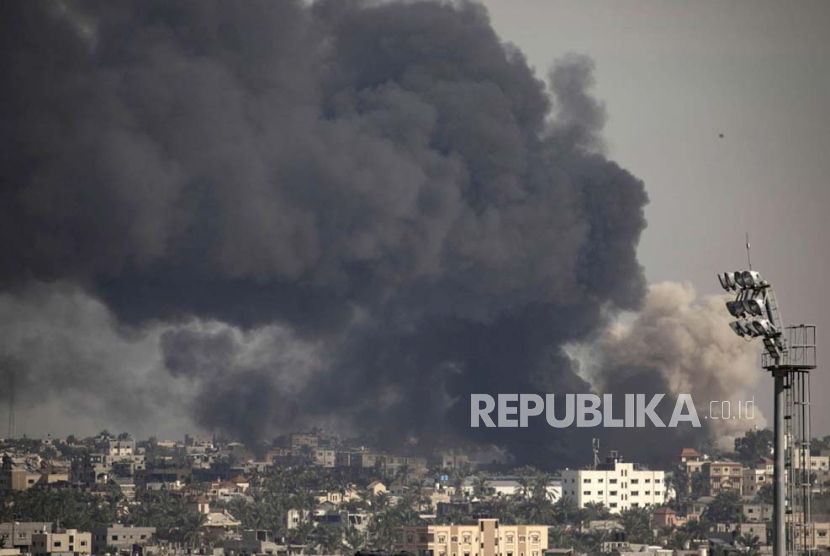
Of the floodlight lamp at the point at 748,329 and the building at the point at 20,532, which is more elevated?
the floodlight lamp at the point at 748,329

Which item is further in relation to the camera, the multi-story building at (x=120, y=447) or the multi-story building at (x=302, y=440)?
the multi-story building at (x=120, y=447)

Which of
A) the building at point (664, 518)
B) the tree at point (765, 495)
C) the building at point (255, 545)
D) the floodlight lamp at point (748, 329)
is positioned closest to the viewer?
the floodlight lamp at point (748, 329)

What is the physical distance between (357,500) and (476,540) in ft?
112

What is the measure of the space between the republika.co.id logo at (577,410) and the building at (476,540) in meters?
36.5

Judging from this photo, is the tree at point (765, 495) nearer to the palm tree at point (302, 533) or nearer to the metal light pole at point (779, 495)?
the palm tree at point (302, 533)

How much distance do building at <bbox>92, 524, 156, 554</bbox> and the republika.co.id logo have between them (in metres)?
31.7

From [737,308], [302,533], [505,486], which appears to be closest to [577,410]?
[505,486]

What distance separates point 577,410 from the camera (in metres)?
124

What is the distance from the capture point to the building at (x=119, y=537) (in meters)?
89.0

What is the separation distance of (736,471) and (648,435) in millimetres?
6289

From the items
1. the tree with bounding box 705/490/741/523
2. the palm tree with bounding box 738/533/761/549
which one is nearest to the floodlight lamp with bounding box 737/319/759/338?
the palm tree with bounding box 738/533/761/549

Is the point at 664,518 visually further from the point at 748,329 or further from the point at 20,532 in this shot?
the point at 748,329

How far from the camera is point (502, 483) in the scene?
399ft

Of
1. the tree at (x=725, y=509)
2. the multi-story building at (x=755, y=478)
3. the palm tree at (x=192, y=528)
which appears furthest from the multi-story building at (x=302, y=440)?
the palm tree at (x=192, y=528)
